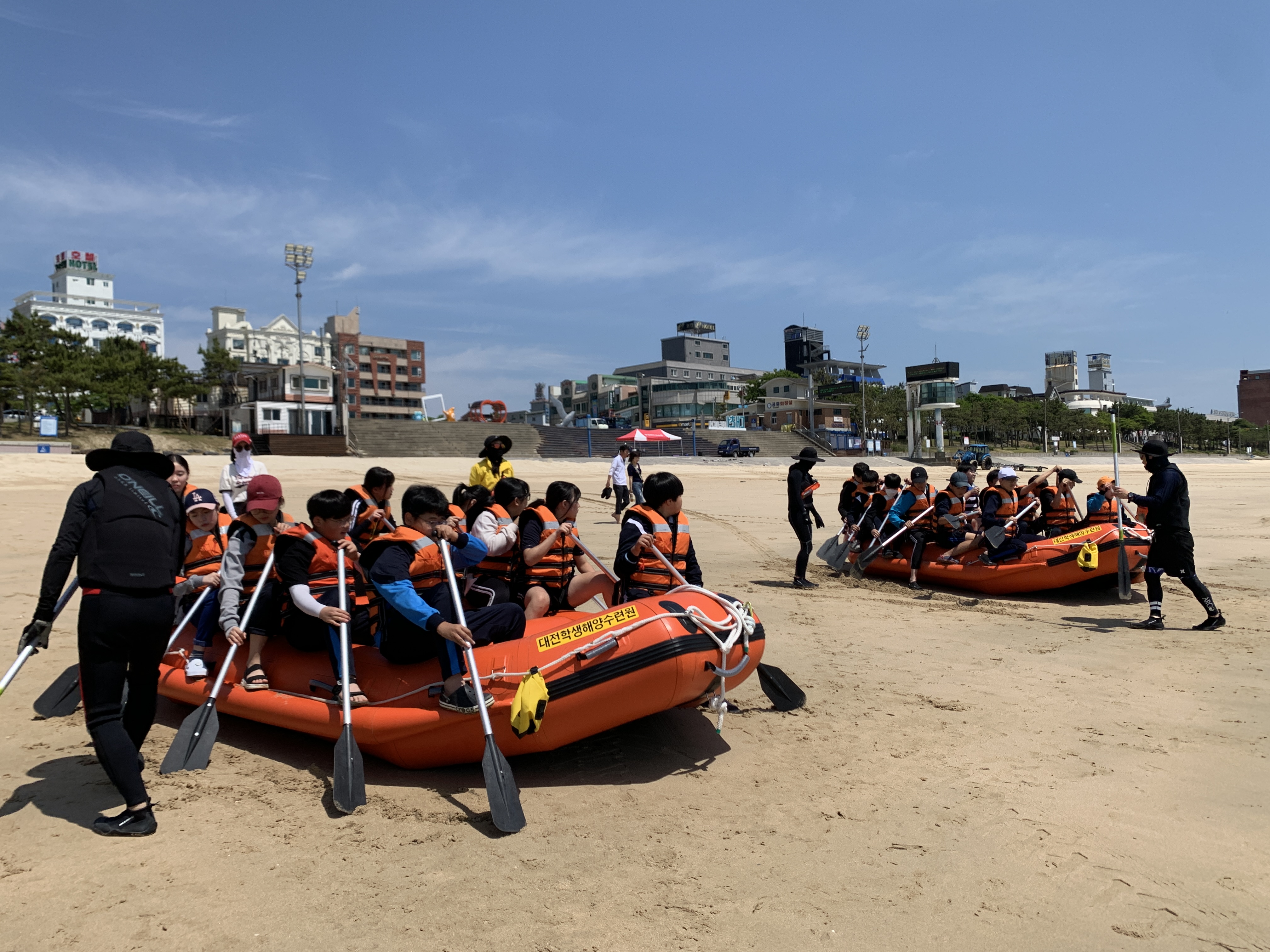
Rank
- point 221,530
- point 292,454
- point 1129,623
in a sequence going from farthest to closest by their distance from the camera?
1. point 292,454
2. point 1129,623
3. point 221,530

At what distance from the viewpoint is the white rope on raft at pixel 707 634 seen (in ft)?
14.5

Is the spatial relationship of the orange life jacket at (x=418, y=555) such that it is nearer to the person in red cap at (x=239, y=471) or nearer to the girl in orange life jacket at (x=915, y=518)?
the person in red cap at (x=239, y=471)

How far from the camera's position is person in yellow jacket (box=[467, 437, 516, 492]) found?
8109 mm

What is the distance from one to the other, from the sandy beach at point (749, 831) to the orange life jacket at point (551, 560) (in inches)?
46.1

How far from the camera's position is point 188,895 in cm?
335

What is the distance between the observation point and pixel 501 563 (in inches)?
226

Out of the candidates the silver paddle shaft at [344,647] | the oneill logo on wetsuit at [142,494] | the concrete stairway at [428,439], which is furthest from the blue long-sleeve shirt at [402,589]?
the concrete stairway at [428,439]

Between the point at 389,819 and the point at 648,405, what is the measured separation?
8792 centimetres

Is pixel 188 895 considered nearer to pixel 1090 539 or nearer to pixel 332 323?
pixel 1090 539

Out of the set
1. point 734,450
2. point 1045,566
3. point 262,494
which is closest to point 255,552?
point 262,494

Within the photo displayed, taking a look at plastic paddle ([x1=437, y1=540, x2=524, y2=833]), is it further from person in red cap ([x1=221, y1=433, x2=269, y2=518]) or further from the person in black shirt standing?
the person in black shirt standing

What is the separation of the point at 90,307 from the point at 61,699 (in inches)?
3929

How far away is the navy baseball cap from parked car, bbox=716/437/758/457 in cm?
4366

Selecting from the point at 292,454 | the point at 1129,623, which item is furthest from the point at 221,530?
the point at 292,454
